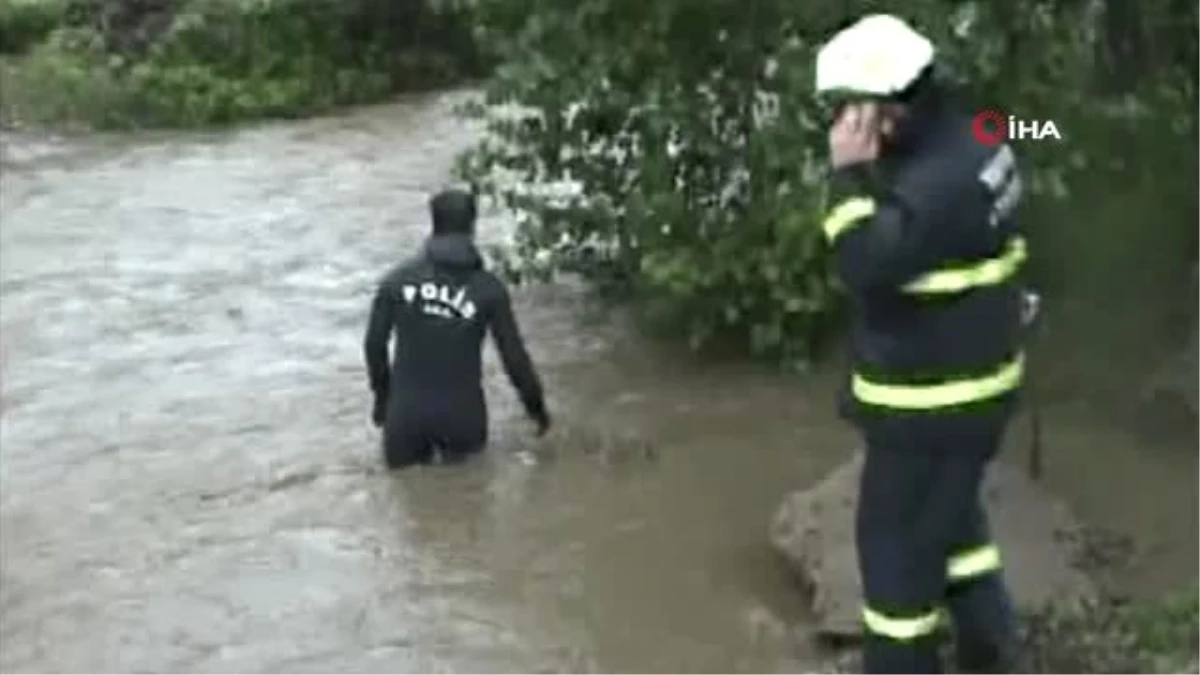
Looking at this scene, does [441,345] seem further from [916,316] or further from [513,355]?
[916,316]

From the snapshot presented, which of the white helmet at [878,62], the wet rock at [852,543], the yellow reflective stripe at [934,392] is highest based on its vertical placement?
the white helmet at [878,62]

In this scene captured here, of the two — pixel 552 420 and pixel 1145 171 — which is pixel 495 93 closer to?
pixel 552 420

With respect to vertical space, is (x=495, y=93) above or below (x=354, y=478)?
above

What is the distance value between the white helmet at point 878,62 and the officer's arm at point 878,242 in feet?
0.81

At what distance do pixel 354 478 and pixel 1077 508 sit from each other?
10.2 feet

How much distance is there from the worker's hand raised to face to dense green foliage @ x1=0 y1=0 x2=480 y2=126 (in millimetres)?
16380

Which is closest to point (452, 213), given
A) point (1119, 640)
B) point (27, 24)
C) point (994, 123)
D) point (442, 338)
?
point (442, 338)

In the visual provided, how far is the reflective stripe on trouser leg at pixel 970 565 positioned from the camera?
239 inches

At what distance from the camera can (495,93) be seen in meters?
11.2

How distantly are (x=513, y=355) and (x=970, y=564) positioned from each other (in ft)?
12.9

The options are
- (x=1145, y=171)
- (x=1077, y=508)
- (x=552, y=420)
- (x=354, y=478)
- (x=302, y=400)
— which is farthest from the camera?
(x=302, y=400)

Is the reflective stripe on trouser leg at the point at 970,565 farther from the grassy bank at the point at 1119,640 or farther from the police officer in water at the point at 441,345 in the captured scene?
the police officer in water at the point at 441,345

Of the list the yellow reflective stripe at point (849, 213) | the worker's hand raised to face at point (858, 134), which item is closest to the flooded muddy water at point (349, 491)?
the yellow reflective stripe at point (849, 213)

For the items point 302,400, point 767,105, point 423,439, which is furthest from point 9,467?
point 767,105
